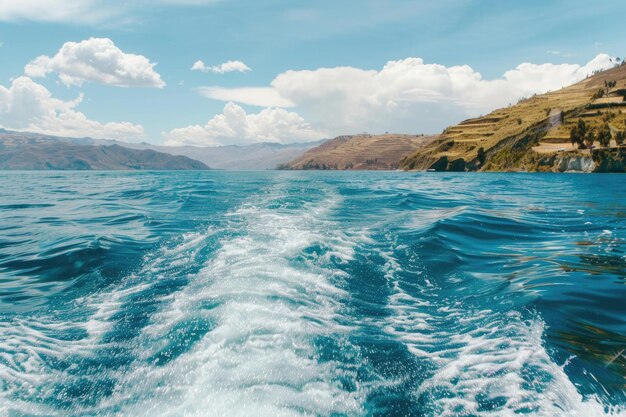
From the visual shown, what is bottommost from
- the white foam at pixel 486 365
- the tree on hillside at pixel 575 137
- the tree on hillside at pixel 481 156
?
the white foam at pixel 486 365

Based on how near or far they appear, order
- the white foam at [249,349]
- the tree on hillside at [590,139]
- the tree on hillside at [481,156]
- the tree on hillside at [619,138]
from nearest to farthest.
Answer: the white foam at [249,349]
the tree on hillside at [619,138]
the tree on hillside at [590,139]
the tree on hillside at [481,156]

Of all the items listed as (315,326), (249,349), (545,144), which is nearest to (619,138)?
(545,144)

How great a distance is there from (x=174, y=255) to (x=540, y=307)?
1301cm

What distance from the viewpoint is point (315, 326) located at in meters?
7.76

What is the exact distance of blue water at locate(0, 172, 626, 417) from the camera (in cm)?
535

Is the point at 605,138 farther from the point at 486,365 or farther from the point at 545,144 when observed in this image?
the point at 486,365

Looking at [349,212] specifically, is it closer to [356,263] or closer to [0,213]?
[356,263]

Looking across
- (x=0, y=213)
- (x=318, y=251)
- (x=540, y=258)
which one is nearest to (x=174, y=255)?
(x=318, y=251)

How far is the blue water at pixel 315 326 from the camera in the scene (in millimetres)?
5348

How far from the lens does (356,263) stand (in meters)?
12.7

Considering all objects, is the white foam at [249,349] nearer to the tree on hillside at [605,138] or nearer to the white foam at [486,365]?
the white foam at [486,365]

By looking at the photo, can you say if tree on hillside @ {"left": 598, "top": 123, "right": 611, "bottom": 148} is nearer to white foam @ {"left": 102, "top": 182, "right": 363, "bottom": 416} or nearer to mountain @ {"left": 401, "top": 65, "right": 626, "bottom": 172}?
mountain @ {"left": 401, "top": 65, "right": 626, "bottom": 172}

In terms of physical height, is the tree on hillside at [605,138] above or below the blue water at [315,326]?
above

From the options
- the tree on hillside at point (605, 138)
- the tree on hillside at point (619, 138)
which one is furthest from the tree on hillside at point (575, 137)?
the tree on hillside at point (619, 138)
